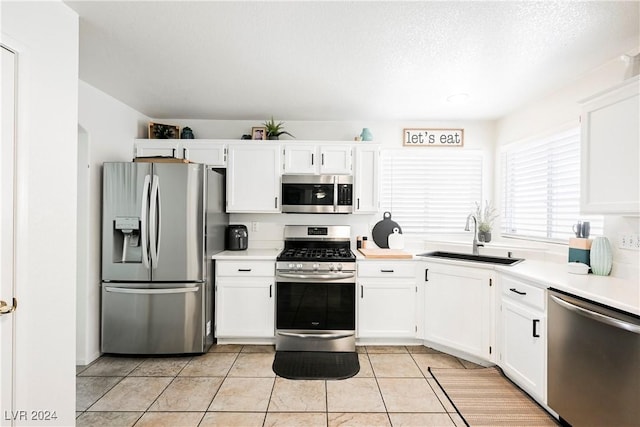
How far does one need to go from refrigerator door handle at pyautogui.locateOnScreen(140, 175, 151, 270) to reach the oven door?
4.10ft

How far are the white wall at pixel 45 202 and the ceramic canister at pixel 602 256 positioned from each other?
3330mm

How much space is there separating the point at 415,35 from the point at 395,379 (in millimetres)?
2499

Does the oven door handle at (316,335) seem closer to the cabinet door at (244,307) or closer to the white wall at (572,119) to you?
the cabinet door at (244,307)

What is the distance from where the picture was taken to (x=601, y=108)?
1.98 meters

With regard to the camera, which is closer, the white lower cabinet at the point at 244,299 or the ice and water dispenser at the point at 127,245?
the ice and water dispenser at the point at 127,245

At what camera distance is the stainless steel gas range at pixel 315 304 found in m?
3.04

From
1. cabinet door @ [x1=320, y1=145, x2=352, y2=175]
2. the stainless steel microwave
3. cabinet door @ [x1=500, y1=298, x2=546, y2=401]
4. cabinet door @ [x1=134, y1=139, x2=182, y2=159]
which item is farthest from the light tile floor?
cabinet door @ [x1=134, y1=139, x2=182, y2=159]

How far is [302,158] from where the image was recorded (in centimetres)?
348

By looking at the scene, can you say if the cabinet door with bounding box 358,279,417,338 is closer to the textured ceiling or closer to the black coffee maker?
the black coffee maker

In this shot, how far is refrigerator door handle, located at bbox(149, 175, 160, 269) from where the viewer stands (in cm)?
281

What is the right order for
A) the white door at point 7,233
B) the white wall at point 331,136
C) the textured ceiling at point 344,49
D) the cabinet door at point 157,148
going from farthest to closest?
the white wall at point 331,136
the cabinet door at point 157,148
the textured ceiling at point 344,49
the white door at point 7,233

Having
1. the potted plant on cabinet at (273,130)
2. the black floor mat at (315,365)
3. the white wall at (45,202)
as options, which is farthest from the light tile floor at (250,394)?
the potted plant on cabinet at (273,130)

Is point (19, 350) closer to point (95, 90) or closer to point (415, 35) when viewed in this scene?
point (95, 90)

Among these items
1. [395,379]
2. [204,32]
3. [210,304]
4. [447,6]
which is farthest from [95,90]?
[395,379]
